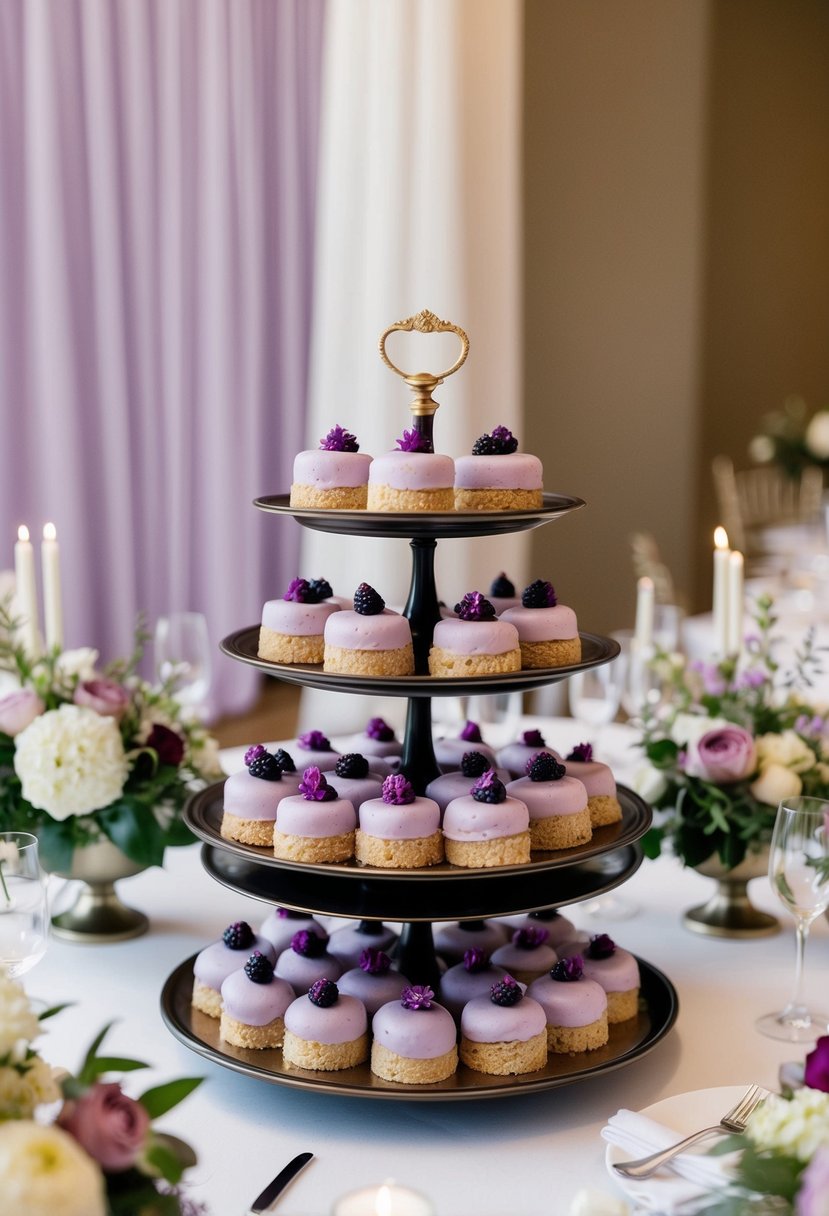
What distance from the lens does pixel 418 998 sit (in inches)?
54.3

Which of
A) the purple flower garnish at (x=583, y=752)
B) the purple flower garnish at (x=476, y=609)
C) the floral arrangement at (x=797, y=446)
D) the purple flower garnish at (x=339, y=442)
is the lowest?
the purple flower garnish at (x=583, y=752)

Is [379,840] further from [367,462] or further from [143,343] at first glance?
[143,343]

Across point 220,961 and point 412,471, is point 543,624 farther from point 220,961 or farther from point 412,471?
point 220,961

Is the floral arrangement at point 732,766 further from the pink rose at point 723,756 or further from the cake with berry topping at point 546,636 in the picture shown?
the cake with berry topping at point 546,636

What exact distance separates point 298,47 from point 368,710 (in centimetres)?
261

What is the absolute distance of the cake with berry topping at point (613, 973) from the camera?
1.53 metres

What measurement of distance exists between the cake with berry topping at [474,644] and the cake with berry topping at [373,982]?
31 centimetres

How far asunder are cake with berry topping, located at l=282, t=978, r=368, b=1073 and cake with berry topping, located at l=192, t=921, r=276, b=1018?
0.12 meters

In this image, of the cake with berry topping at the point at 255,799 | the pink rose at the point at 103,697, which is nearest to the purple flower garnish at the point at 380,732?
the cake with berry topping at the point at 255,799

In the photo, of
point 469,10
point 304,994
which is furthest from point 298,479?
point 469,10

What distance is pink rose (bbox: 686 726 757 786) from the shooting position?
5.91 feet

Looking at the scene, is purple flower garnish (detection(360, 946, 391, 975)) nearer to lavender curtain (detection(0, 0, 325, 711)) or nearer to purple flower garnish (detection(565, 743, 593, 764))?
purple flower garnish (detection(565, 743, 593, 764))

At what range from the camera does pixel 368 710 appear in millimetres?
5367

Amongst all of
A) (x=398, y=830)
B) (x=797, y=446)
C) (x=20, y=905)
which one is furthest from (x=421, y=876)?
(x=797, y=446)
